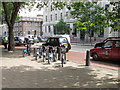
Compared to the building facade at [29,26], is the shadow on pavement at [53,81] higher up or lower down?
lower down

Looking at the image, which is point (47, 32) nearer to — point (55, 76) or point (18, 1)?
point (18, 1)

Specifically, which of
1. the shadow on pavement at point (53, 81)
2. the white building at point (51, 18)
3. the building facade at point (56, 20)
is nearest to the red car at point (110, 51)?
the shadow on pavement at point (53, 81)

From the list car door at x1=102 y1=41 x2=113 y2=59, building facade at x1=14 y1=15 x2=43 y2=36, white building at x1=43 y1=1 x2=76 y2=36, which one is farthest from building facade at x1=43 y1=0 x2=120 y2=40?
car door at x1=102 y1=41 x2=113 y2=59

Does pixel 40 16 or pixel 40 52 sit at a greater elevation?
pixel 40 16

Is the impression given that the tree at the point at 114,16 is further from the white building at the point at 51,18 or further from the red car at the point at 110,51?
the white building at the point at 51,18

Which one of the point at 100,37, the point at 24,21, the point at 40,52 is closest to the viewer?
the point at 40,52

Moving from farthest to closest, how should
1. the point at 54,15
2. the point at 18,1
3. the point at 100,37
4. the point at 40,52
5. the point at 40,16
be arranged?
the point at 40,16, the point at 54,15, the point at 100,37, the point at 18,1, the point at 40,52

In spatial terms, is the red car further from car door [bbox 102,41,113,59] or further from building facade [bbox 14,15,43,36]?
building facade [bbox 14,15,43,36]

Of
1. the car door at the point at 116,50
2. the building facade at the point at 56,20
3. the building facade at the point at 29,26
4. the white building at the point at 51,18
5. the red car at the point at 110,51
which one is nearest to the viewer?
the car door at the point at 116,50

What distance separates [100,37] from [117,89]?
1304 inches

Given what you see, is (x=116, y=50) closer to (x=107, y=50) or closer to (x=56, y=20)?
(x=107, y=50)

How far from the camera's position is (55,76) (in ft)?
23.3

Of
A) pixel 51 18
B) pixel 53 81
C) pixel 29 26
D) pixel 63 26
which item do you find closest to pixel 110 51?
pixel 53 81

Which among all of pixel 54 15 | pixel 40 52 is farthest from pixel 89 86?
pixel 54 15
